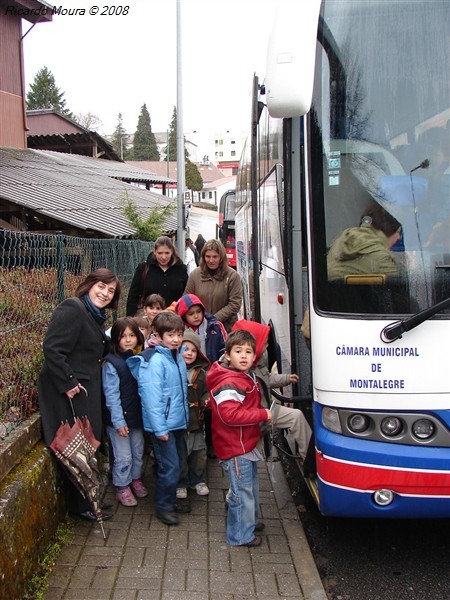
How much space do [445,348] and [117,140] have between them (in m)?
118

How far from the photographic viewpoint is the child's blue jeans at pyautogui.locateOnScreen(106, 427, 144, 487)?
4.24 metres

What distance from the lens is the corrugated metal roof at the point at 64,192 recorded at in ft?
38.4

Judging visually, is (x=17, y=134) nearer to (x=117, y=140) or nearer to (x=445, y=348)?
(x=445, y=348)

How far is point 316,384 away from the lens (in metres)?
3.36

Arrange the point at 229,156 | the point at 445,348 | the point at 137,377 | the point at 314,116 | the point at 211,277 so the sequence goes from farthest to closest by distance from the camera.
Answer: the point at 229,156
the point at 211,277
the point at 137,377
the point at 314,116
the point at 445,348

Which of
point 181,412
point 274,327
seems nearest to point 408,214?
point 181,412

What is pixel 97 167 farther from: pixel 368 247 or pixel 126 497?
pixel 368 247

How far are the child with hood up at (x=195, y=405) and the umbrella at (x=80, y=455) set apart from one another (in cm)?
80

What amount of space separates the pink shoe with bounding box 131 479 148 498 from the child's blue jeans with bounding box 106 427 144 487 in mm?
132

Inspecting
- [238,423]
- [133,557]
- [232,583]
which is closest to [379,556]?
[232,583]

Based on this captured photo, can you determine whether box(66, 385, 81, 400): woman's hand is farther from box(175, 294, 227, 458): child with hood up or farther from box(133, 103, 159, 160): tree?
box(133, 103, 159, 160): tree

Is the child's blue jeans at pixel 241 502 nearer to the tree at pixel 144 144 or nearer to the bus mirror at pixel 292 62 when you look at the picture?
the bus mirror at pixel 292 62

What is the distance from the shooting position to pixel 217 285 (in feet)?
19.3

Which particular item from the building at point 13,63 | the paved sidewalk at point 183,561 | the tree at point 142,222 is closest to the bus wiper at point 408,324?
the paved sidewalk at point 183,561
